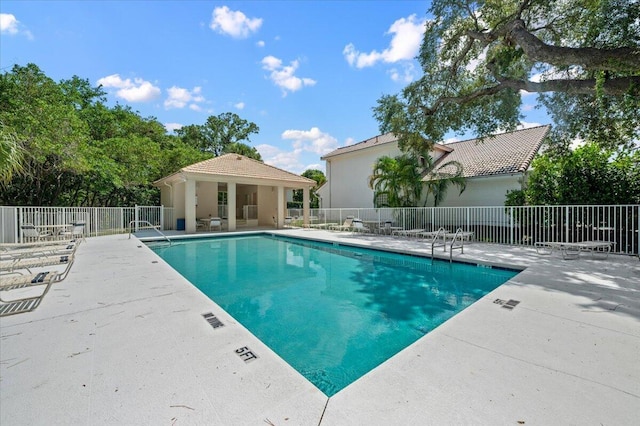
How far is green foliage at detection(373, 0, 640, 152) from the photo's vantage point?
7207 mm

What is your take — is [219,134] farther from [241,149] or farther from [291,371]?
[291,371]

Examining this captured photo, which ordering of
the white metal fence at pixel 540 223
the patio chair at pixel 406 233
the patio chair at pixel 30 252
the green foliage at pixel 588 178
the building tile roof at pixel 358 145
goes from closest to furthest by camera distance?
the patio chair at pixel 30 252 < the white metal fence at pixel 540 223 < the green foliage at pixel 588 178 < the patio chair at pixel 406 233 < the building tile roof at pixel 358 145

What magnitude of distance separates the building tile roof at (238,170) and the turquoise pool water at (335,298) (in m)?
6.23

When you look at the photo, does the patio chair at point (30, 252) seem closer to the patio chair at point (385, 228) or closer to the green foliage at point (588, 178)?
the patio chair at point (385, 228)

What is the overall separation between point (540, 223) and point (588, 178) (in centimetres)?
209

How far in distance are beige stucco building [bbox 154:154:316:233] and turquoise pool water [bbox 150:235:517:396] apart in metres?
5.86

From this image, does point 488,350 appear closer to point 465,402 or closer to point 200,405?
point 465,402

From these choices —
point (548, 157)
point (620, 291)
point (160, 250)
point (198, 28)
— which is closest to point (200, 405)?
point (620, 291)

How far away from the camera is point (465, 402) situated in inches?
80.7

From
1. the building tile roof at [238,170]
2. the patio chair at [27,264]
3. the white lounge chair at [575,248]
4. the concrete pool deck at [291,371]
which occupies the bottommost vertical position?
the concrete pool deck at [291,371]

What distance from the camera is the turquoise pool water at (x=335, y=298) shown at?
3.70 metres

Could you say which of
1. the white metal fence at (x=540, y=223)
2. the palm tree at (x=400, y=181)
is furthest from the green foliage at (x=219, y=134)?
the white metal fence at (x=540, y=223)

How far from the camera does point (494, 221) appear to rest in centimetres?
1182

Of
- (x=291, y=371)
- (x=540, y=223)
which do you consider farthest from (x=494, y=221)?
(x=291, y=371)
